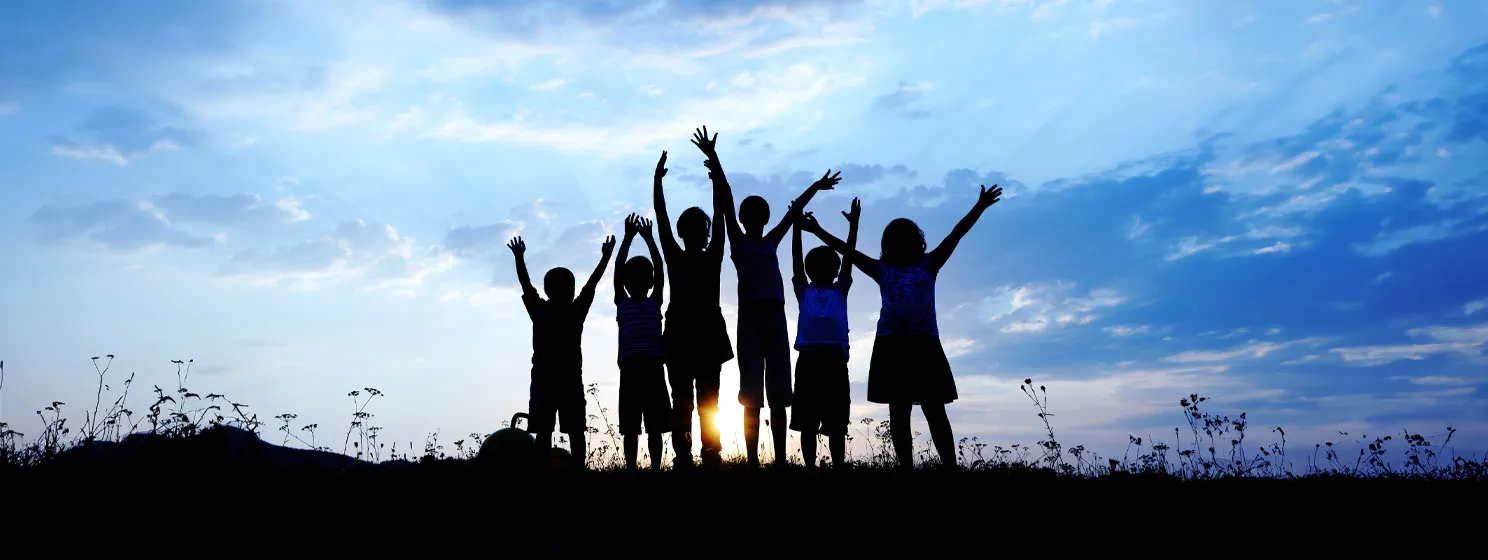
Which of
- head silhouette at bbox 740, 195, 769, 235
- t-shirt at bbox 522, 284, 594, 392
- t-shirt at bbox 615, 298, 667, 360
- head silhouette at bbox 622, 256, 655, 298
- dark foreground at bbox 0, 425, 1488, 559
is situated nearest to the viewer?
dark foreground at bbox 0, 425, 1488, 559

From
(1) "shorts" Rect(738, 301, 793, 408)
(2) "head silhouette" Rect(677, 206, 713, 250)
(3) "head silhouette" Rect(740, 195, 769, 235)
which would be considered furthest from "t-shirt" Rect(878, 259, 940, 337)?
(2) "head silhouette" Rect(677, 206, 713, 250)

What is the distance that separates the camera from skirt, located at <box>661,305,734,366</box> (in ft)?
30.5

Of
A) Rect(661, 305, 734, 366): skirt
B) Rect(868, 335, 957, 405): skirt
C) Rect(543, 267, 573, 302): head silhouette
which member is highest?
Rect(543, 267, 573, 302): head silhouette

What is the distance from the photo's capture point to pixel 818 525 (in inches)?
220

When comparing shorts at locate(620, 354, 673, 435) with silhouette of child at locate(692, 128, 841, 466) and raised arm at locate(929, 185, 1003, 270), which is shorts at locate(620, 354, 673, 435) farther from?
raised arm at locate(929, 185, 1003, 270)

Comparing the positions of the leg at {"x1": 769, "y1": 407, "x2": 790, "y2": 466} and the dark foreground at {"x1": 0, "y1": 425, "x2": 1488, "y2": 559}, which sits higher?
the leg at {"x1": 769, "y1": 407, "x2": 790, "y2": 466}

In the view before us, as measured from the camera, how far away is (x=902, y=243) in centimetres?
909

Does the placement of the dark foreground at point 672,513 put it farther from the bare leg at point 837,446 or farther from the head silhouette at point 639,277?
the head silhouette at point 639,277

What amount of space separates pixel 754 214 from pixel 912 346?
198 cm

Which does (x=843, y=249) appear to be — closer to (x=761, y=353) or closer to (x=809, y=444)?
(x=761, y=353)

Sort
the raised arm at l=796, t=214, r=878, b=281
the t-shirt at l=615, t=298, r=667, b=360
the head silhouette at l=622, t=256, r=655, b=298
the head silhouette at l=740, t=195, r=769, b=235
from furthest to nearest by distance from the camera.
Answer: the head silhouette at l=622, t=256, r=655, b=298 → the t-shirt at l=615, t=298, r=667, b=360 → the head silhouette at l=740, t=195, r=769, b=235 → the raised arm at l=796, t=214, r=878, b=281

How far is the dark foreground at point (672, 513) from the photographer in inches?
205

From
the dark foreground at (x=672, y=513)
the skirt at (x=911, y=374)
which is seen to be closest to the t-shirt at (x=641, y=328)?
the skirt at (x=911, y=374)

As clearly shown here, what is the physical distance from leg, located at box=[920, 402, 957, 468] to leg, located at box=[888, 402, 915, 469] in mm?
182
